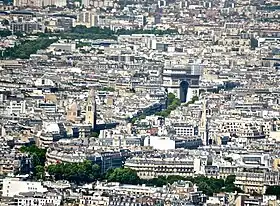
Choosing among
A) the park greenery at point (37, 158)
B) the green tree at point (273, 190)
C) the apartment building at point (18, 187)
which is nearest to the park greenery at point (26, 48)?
the park greenery at point (37, 158)

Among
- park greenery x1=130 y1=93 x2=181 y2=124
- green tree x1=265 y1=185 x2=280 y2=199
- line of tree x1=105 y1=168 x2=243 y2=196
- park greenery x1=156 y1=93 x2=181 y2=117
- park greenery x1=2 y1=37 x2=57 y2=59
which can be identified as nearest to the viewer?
green tree x1=265 y1=185 x2=280 y2=199

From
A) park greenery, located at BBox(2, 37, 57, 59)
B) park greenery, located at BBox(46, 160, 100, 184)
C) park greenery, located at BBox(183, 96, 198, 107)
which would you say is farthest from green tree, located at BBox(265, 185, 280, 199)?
park greenery, located at BBox(2, 37, 57, 59)

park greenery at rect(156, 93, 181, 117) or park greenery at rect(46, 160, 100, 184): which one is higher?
park greenery at rect(46, 160, 100, 184)

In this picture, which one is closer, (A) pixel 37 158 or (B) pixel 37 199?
(B) pixel 37 199

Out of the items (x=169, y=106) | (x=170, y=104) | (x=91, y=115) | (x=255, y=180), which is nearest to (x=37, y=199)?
(x=255, y=180)

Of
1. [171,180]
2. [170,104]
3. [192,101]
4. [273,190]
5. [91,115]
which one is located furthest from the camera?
[192,101]

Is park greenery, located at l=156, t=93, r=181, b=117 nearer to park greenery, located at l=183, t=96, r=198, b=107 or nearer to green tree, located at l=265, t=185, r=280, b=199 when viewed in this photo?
park greenery, located at l=183, t=96, r=198, b=107

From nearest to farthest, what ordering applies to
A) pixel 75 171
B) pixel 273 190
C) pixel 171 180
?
pixel 273 190, pixel 171 180, pixel 75 171

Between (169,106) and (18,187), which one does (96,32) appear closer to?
(169,106)

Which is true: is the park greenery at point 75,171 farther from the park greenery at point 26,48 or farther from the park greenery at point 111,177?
the park greenery at point 26,48

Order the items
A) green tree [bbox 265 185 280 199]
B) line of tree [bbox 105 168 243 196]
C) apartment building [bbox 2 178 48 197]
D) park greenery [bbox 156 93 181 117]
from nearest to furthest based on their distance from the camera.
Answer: apartment building [bbox 2 178 48 197], green tree [bbox 265 185 280 199], line of tree [bbox 105 168 243 196], park greenery [bbox 156 93 181 117]
